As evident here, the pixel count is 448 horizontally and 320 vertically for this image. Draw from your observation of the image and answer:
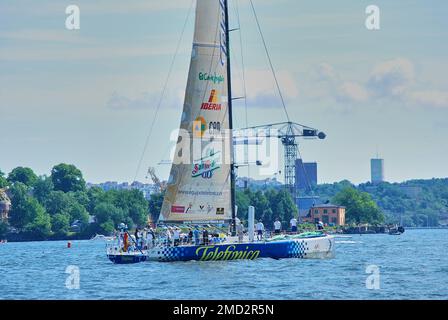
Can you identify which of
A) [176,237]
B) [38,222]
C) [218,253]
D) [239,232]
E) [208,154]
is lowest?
[218,253]

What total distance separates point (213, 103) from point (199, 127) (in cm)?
176

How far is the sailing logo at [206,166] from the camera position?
71.9 meters

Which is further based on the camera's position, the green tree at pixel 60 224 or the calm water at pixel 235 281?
the green tree at pixel 60 224

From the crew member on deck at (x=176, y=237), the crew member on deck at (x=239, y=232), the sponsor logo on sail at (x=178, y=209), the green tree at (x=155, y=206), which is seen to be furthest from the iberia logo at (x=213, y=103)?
the green tree at (x=155, y=206)

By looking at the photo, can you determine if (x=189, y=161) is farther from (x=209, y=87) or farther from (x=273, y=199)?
(x=273, y=199)

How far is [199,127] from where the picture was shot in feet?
233

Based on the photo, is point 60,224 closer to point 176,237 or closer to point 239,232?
point 176,237

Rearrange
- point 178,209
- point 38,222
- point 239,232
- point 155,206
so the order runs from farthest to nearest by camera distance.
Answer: point 38,222 → point 155,206 → point 178,209 → point 239,232

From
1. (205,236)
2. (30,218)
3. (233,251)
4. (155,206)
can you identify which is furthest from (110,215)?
(233,251)

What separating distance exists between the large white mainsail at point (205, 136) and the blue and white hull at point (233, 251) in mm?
3288

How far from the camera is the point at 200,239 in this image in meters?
69.3

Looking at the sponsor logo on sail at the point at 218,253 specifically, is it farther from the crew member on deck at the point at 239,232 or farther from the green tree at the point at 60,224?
the green tree at the point at 60,224

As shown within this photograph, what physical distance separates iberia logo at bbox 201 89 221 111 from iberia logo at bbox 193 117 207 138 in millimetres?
805

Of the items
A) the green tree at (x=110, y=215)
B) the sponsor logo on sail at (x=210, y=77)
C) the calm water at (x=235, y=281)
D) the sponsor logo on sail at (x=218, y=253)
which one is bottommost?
the calm water at (x=235, y=281)
